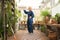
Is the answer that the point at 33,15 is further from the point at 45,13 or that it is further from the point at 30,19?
the point at 45,13

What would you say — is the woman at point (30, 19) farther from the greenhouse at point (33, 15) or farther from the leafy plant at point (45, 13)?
the leafy plant at point (45, 13)

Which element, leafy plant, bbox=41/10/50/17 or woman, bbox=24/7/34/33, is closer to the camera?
woman, bbox=24/7/34/33

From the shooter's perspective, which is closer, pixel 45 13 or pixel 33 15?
pixel 33 15

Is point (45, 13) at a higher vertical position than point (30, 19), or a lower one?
higher

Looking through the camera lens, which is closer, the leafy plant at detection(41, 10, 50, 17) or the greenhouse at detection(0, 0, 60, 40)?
the greenhouse at detection(0, 0, 60, 40)

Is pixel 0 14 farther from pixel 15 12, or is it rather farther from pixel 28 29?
pixel 15 12

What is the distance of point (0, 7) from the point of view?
2062 mm

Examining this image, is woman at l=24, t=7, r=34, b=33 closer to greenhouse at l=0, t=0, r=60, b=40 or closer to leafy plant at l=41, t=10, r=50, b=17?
greenhouse at l=0, t=0, r=60, b=40

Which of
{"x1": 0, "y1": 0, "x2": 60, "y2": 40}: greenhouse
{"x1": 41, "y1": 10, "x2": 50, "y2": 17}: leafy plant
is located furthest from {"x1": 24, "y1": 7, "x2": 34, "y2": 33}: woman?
{"x1": 41, "y1": 10, "x2": 50, "y2": 17}: leafy plant

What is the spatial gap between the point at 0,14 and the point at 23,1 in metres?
1.86

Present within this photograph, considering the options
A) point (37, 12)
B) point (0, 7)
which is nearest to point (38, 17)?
point (37, 12)

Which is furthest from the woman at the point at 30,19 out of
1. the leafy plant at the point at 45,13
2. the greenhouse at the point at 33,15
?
the leafy plant at the point at 45,13

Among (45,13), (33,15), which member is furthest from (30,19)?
(45,13)

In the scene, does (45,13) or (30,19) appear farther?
(45,13)
